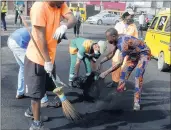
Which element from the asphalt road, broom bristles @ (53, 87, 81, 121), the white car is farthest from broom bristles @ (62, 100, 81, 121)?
the white car

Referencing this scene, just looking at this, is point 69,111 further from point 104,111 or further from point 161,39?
point 161,39

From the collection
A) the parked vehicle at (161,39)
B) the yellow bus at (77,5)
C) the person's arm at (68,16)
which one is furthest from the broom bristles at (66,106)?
the yellow bus at (77,5)

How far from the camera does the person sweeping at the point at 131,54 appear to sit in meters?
4.91

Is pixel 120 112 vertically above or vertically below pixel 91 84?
below

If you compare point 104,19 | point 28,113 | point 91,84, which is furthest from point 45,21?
point 104,19

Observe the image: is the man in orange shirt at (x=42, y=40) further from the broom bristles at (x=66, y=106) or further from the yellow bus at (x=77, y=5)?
the yellow bus at (x=77, y=5)

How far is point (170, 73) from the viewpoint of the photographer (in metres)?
9.01

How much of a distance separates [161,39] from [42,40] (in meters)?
6.20

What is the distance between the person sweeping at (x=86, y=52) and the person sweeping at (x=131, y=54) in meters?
0.26

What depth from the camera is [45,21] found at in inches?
141

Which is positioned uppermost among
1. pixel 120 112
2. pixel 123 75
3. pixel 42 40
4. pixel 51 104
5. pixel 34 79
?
pixel 42 40

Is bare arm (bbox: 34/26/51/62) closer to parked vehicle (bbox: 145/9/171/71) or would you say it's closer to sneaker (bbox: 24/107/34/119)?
sneaker (bbox: 24/107/34/119)

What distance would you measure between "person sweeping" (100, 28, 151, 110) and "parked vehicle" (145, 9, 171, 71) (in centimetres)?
345

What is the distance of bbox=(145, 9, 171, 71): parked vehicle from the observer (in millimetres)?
8672
